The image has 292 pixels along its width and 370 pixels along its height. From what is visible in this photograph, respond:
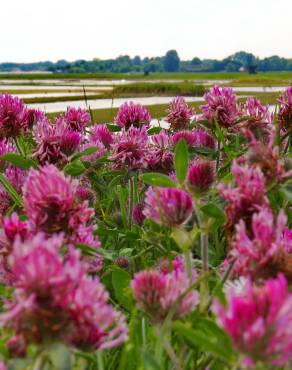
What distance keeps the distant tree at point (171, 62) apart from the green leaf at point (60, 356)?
7714 centimetres

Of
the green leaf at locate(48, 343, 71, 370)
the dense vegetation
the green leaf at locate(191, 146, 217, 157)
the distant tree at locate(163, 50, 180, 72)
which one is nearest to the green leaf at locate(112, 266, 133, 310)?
the green leaf at locate(48, 343, 71, 370)

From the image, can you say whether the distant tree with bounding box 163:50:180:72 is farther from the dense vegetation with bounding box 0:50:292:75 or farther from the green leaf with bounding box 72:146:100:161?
the green leaf with bounding box 72:146:100:161

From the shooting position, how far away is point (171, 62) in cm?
7644

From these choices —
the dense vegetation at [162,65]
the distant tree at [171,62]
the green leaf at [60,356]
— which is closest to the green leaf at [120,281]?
the green leaf at [60,356]

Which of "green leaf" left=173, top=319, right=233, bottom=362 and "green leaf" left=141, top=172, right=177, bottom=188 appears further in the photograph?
"green leaf" left=141, top=172, right=177, bottom=188

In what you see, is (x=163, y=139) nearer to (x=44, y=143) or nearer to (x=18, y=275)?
(x=44, y=143)

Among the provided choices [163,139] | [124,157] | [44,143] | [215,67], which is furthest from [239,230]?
[215,67]

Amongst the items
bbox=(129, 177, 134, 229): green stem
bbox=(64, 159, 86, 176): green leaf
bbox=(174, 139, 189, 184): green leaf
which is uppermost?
bbox=(174, 139, 189, 184): green leaf

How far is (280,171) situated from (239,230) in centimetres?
17

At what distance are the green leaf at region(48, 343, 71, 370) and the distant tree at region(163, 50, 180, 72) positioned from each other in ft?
253

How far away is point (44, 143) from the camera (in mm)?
1077

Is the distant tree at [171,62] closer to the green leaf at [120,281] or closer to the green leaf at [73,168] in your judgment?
the green leaf at [73,168]

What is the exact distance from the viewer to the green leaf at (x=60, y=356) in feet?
1.41

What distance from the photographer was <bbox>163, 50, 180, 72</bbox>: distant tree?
251ft
